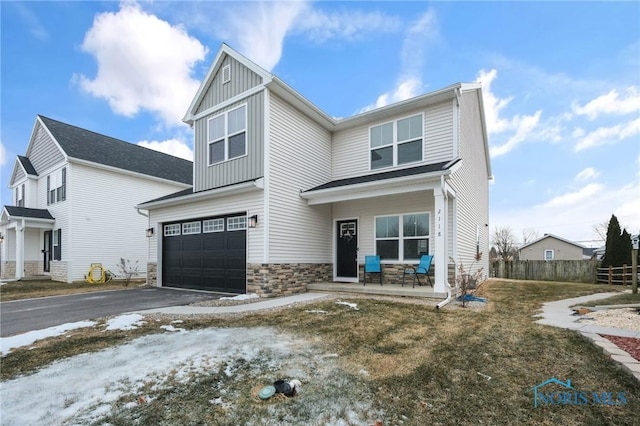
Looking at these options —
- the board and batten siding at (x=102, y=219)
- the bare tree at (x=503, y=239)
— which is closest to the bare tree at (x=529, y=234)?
the bare tree at (x=503, y=239)

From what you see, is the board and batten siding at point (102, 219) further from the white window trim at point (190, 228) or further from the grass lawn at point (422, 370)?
the grass lawn at point (422, 370)

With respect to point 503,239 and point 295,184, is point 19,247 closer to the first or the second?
point 295,184

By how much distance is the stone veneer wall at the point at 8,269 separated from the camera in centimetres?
1889

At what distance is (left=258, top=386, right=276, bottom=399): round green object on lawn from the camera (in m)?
2.93

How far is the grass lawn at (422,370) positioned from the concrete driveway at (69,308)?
5.62 feet

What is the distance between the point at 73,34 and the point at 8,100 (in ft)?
12.9

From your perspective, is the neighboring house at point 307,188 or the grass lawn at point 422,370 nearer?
the grass lawn at point 422,370

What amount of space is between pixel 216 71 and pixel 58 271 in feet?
43.5

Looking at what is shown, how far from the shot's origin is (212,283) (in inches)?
406

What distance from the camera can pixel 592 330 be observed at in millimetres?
4832

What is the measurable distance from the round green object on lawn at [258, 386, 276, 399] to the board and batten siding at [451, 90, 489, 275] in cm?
722

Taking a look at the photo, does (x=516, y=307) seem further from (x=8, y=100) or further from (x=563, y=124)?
(x=8, y=100)

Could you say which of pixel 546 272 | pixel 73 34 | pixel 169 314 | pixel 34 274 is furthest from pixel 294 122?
pixel 34 274

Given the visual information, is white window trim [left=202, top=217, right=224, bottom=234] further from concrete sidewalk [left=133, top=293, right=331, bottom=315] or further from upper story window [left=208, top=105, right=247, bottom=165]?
concrete sidewalk [left=133, top=293, right=331, bottom=315]
